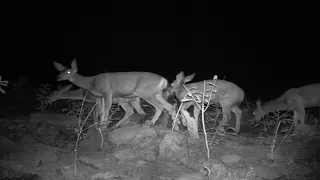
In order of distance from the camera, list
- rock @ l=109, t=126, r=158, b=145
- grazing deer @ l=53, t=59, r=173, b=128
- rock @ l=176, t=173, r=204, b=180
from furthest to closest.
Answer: grazing deer @ l=53, t=59, r=173, b=128 < rock @ l=109, t=126, r=158, b=145 < rock @ l=176, t=173, r=204, b=180

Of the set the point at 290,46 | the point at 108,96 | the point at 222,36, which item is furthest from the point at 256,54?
the point at 108,96

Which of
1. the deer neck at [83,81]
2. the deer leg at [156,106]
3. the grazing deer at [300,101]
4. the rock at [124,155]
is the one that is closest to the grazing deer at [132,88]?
the deer leg at [156,106]

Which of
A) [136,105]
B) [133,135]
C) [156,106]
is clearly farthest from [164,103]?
[133,135]

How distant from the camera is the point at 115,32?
61.6 m

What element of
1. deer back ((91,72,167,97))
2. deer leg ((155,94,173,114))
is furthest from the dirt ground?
deer back ((91,72,167,97))

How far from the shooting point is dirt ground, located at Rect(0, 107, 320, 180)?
6.63 meters

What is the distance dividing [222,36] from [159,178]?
57020 millimetres

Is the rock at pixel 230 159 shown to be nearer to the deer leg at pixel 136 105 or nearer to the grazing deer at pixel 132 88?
the grazing deer at pixel 132 88

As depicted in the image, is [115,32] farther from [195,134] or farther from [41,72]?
[195,134]

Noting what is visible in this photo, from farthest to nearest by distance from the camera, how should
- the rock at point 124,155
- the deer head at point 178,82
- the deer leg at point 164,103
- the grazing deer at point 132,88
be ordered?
the deer head at point 178,82 → the grazing deer at point 132,88 → the deer leg at point 164,103 → the rock at point 124,155

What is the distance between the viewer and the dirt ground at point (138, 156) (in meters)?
6.63

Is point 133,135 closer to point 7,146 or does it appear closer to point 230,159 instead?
point 230,159

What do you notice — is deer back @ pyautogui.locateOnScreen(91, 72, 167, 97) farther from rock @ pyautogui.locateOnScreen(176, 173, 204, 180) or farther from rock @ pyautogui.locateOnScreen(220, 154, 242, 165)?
rock @ pyautogui.locateOnScreen(176, 173, 204, 180)

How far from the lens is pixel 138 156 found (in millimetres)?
7781
